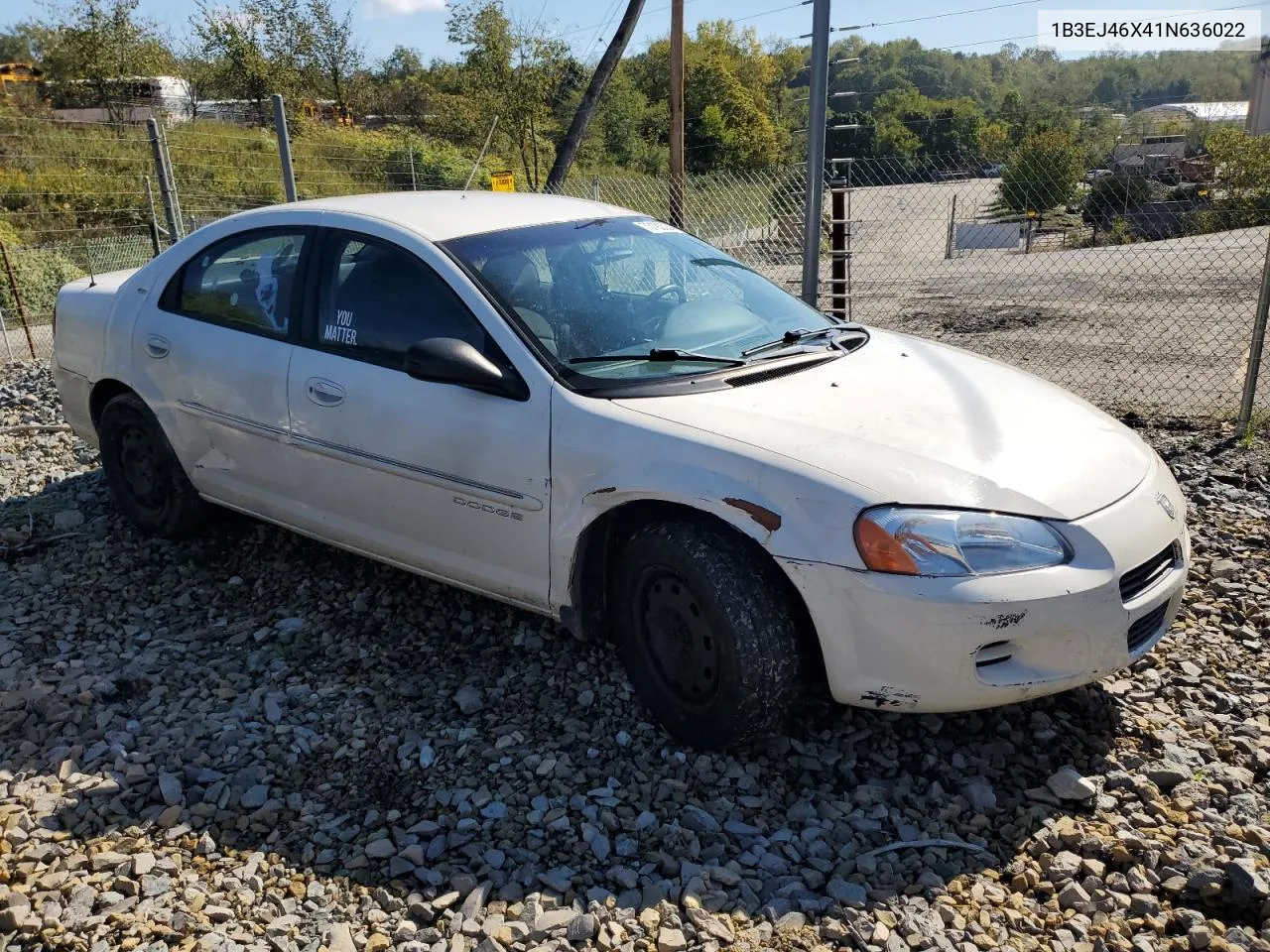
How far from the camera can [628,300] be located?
371cm

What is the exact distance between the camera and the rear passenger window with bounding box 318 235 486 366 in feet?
11.8

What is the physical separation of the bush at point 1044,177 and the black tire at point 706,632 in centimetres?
2318

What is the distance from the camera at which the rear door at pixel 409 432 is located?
11.1 feet

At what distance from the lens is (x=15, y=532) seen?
509 centimetres

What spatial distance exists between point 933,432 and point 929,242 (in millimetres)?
27587

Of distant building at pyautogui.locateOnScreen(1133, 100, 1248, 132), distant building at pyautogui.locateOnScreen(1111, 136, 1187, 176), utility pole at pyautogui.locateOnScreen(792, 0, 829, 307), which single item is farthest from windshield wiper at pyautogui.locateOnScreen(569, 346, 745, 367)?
distant building at pyautogui.locateOnScreen(1133, 100, 1248, 132)

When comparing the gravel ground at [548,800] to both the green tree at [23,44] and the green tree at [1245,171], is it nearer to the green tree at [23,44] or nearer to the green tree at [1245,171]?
the green tree at [1245,171]

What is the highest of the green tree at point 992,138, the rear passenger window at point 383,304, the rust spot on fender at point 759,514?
the green tree at point 992,138

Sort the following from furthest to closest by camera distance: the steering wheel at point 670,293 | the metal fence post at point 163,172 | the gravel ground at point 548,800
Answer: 1. the metal fence post at point 163,172
2. the steering wheel at point 670,293
3. the gravel ground at point 548,800

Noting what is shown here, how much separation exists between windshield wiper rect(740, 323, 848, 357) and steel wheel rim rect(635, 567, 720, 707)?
928 millimetres

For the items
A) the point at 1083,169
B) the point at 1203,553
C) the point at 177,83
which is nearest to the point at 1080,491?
the point at 1203,553

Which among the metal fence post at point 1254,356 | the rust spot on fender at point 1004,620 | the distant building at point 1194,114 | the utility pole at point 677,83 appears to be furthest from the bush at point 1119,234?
the rust spot on fender at point 1004,620

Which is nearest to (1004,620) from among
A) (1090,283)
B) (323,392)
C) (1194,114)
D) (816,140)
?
(323,392)

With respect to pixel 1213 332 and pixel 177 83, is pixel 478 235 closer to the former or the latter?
pixel 1213 332
